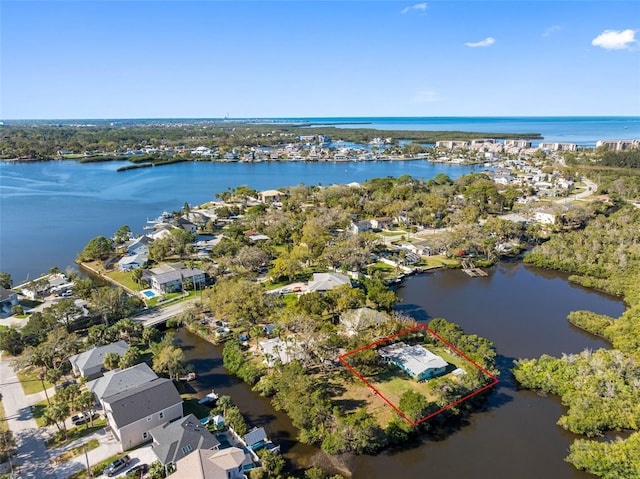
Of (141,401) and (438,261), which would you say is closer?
(141,401)

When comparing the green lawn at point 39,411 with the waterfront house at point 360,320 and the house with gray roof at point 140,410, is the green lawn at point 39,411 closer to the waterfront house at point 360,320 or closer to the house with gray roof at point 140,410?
the house with gray roof at point 140,410

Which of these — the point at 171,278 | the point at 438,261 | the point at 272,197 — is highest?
the point at 272,197

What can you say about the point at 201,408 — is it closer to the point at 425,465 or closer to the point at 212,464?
the point at 212,464

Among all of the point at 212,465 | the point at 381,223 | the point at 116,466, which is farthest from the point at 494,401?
the point at 381,223

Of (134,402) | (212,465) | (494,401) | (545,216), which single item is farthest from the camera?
(545,216)

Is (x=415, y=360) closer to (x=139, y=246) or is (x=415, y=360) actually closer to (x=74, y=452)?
(x=74, y=452)

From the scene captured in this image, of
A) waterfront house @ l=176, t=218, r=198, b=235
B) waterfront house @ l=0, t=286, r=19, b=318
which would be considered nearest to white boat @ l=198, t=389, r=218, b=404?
waterfront house @ l=0, t=286, r=19, b=318

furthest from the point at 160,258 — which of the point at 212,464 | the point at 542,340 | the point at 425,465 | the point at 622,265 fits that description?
the point at 622,265

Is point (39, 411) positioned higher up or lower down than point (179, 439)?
lower down
